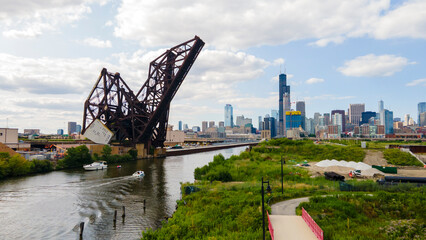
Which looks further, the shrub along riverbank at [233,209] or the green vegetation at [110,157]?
the green vegetation at [110,157]

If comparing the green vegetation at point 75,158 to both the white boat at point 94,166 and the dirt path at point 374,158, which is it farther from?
the dirt path at point 374,158

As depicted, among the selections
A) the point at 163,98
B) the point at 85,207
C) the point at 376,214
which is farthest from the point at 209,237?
the point at 163,98

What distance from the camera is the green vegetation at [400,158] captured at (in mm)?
50997

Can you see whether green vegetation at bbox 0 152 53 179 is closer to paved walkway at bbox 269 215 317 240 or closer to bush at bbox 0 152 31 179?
bush at bbox 0 152 31 179

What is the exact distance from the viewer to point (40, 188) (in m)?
37.8

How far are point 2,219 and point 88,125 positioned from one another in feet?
188

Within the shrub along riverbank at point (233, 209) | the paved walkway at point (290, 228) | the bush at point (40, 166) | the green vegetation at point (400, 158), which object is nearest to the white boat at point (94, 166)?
the bush at point (40, 166)

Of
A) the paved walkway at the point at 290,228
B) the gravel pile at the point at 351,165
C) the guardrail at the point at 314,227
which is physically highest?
the gravel pile at the point at 351,165

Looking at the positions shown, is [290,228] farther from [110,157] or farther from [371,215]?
[110,157]

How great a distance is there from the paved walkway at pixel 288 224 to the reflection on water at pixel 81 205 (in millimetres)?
10962

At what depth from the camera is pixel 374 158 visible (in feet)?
184

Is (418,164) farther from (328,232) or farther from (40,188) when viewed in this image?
(40,188)

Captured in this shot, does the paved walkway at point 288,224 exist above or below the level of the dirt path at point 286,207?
above

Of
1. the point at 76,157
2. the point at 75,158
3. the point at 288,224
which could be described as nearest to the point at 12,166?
the point at 75,158
